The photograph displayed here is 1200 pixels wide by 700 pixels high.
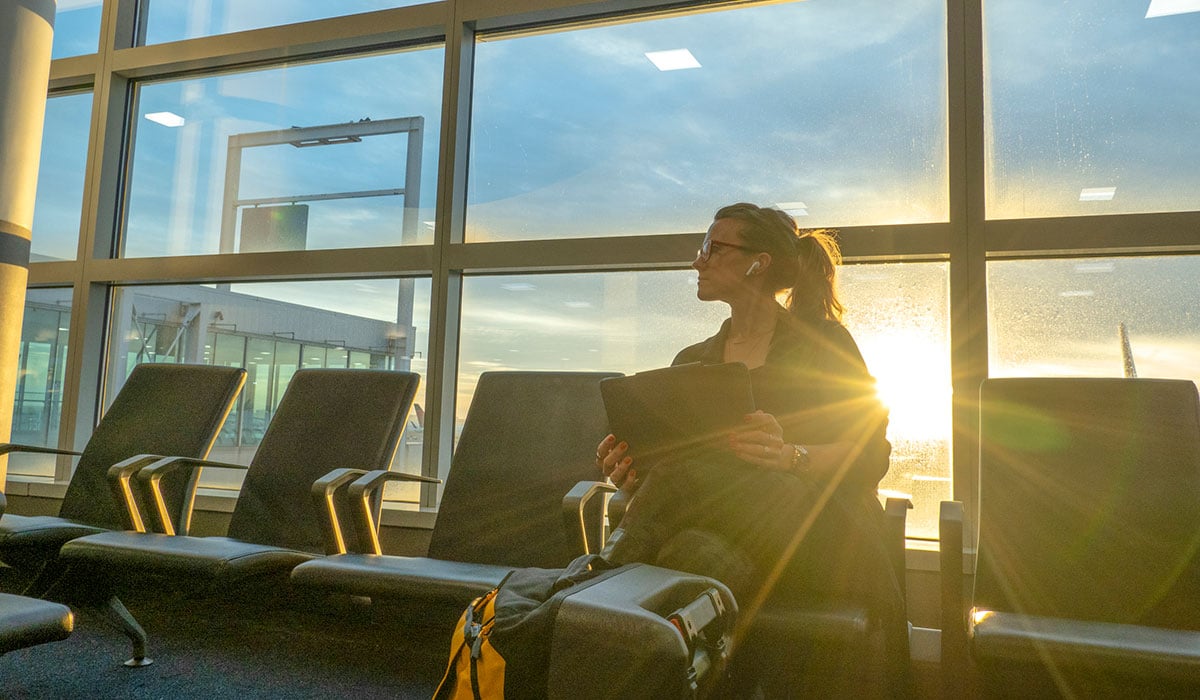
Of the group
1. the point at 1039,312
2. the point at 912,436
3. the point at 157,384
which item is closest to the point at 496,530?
the point at 912,436

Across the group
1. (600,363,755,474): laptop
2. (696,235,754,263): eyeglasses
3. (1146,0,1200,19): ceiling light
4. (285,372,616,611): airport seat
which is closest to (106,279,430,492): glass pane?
(285,372,616,611): airport seat

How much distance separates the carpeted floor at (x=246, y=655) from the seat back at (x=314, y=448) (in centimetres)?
36

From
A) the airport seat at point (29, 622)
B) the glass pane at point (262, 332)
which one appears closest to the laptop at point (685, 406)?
the airport seat at point (29, 622)

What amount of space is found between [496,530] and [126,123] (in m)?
3.14

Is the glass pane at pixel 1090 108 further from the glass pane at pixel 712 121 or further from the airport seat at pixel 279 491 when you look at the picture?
the airport seat at pixel 279 491

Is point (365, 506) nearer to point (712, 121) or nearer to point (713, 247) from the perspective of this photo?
point (713, 247)

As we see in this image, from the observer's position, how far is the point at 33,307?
170 inches

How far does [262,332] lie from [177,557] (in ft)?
6.02

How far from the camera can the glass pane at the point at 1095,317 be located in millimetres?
2572

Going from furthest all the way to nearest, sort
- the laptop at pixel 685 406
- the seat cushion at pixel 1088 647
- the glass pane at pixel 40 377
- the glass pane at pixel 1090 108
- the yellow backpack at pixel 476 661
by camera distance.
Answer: the glass pane at pixel 40 377 < the glass pane at pixel 1090 108 < the laptop at pixel 685 406 < the seat cushion at pixel 1088 647 < the yellow backpack at pixel 476 661

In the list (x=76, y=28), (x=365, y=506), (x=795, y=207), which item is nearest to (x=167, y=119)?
(x=76, y=28)

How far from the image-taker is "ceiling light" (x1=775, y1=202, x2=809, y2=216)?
2998mm

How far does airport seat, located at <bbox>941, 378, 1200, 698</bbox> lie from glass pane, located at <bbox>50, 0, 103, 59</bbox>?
4.41 metres

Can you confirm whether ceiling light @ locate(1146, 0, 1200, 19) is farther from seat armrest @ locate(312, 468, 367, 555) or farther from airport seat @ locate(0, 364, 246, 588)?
airport seat @ locate(0, 364, 246, 588)
